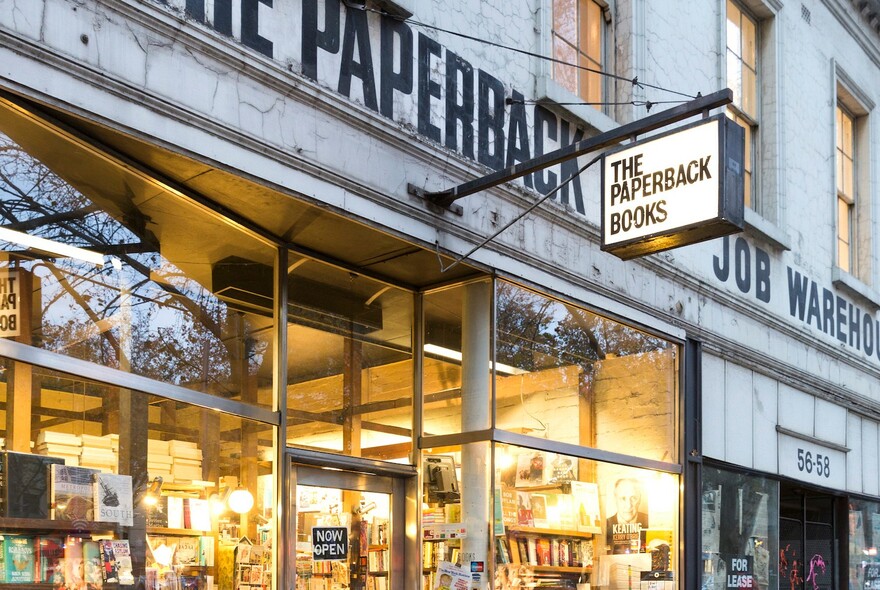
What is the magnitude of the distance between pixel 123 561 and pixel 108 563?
10 centimetres

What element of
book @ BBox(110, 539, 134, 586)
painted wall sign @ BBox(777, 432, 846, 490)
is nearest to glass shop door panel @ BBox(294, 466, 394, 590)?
book @ BBox(110, 539, 134, 586)

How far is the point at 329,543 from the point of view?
7625mm

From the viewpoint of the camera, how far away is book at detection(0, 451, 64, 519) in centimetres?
553

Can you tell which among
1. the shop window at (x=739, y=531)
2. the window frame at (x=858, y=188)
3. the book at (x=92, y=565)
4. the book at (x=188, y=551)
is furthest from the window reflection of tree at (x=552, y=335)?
the window frame at (x=858, y=188)

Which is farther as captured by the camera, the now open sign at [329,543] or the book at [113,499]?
the now open sign at [329,543]

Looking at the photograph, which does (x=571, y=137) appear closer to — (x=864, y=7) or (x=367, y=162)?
(x=367, y=162)

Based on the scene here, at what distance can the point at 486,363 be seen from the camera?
830 centimetres

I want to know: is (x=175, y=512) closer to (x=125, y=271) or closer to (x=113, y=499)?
(x=113, y=499)

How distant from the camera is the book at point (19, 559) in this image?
5547 millimetres

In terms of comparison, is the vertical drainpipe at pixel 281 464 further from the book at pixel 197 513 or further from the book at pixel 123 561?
the book at pixel 123 561

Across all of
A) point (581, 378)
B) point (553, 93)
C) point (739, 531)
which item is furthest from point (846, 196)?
point (553, 93)

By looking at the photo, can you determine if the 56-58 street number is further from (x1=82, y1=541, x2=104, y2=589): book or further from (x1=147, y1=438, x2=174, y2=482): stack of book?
(x1=82, y1=541, x2=104, y2=589): book

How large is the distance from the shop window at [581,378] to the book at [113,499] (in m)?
2.96

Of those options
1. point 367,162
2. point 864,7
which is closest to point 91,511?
point 367,162
